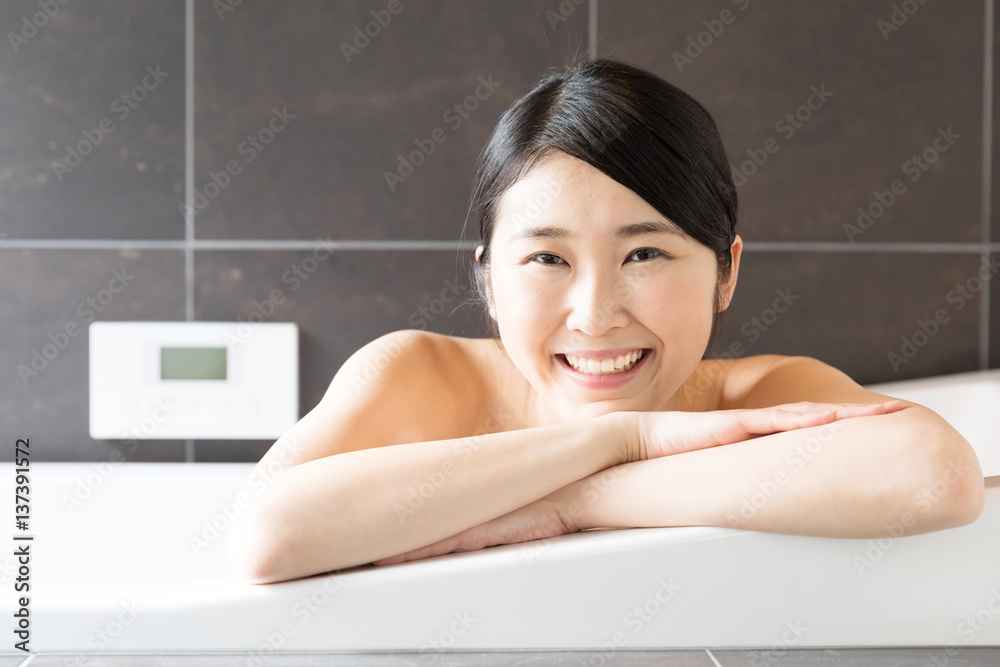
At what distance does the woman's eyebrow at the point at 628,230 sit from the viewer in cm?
85

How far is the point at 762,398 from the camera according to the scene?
1069mm

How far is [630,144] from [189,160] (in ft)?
3.47

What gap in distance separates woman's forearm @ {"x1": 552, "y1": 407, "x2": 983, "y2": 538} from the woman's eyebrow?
0.87 feet

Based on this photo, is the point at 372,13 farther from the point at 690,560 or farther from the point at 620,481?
the point at 690,560

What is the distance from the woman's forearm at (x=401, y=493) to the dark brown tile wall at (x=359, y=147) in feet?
2.83
